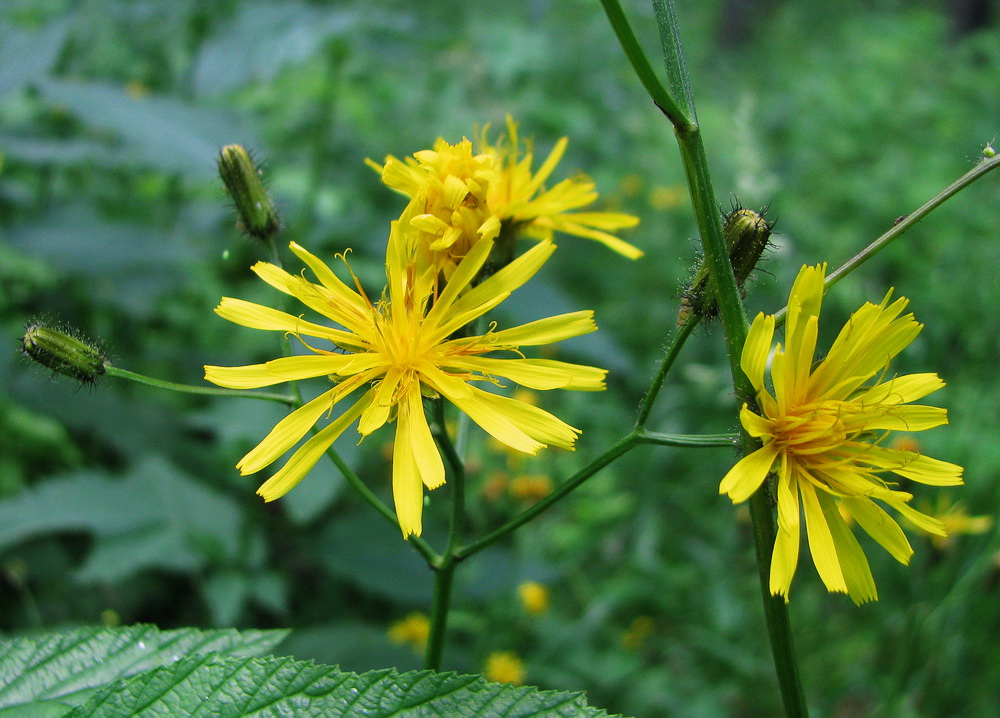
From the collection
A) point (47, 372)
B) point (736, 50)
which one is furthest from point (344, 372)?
point (736, 50)

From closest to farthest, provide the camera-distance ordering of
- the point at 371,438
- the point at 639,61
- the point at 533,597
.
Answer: the point at 639,61
the point at 533,597
the point at 371,438

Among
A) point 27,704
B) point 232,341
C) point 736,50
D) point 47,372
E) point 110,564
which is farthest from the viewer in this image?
point 736,50

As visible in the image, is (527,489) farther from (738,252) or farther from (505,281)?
(738,252)

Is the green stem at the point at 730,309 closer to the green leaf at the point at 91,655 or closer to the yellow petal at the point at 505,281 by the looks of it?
the yellow petal at the point at 505,281

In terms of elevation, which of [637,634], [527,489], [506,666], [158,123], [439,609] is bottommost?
[439,609]

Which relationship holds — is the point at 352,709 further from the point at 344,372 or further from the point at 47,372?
the point at 47,372

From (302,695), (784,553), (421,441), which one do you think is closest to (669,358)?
(784,553)

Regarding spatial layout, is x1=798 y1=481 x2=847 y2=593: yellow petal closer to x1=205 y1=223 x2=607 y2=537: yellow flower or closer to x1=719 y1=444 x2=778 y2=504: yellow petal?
x1=719 y1=444 x2=778 y2=504: yellow petal
